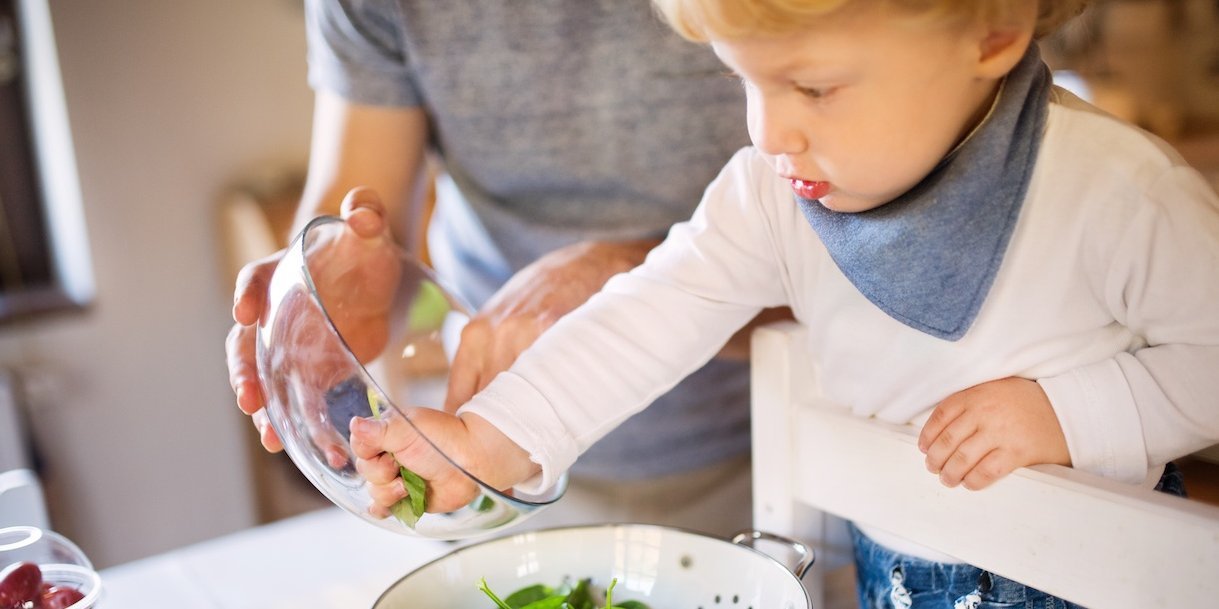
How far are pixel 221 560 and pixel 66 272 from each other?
1468 millimetres

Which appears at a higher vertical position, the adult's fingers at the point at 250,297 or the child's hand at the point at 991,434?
the adult's fingers at the point at 250,297

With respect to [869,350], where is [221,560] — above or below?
below

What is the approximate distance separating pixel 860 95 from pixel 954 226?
112mm

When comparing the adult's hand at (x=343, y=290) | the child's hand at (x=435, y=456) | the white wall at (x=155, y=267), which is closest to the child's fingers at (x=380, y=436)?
the child's hand at (x=435, y=456)

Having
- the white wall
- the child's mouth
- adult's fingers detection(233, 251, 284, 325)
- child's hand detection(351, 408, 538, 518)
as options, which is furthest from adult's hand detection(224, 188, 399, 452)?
the white wall

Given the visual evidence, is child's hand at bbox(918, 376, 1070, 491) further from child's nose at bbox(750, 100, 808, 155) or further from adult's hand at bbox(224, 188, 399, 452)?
adult's hand at bbox(224, 188, 399, 452)

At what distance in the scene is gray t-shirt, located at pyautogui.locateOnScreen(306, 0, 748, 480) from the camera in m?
0.94

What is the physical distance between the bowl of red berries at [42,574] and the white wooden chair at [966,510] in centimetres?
44

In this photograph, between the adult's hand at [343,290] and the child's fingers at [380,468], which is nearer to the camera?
the child's fingers at [380,468]

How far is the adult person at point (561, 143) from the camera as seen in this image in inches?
36.9

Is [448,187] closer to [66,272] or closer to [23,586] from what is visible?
[23,586]

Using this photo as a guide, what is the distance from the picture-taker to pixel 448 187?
3.61 feet

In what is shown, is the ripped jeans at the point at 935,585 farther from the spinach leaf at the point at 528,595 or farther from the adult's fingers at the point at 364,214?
the adult's fingers at the point at 364,214

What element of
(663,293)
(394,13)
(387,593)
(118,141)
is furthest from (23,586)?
(118,141)
